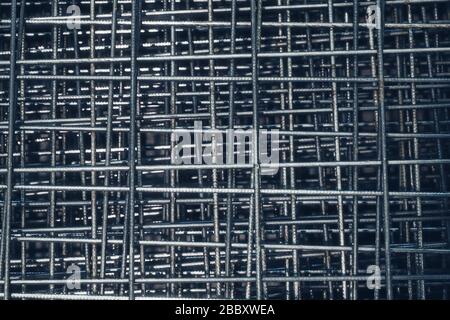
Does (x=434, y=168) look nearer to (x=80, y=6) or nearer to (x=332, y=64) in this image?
(x=332, y=64)

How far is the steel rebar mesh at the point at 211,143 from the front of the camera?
0.73 meters

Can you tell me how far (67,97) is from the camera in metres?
0.82

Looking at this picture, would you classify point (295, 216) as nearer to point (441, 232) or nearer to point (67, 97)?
point (441, 232)

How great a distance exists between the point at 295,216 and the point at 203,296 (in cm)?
20

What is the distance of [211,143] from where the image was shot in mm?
781

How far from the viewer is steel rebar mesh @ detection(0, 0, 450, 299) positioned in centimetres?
73

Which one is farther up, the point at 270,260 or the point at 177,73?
the point at 177,73

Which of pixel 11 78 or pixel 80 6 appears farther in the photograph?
pixel 80 6

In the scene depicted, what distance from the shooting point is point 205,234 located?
807 millimetres
